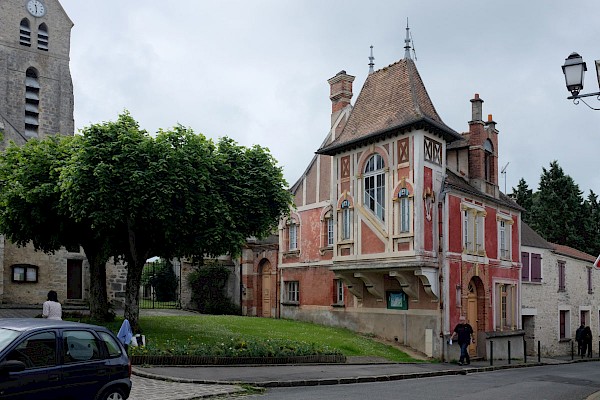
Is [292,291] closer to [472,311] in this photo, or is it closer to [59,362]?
[472,311]

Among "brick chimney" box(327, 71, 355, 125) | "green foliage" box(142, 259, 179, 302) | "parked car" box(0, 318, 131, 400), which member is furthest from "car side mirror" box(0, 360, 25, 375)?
"green foliage" box(142, 259, 179, 302)

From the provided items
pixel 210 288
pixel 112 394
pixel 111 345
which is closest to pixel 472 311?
pixel 210 288

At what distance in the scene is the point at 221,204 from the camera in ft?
65.9

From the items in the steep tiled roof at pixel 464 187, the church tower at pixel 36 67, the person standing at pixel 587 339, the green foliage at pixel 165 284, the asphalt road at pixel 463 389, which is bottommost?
the person standing at pixel 587 339

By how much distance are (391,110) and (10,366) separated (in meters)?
19.9

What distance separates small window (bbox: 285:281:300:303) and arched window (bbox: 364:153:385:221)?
7.79m

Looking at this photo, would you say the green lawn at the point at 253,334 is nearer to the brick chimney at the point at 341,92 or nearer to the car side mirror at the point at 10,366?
the brick chimney at the point at 341,92

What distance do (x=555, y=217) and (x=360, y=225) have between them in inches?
1083

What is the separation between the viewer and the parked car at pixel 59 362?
809cm

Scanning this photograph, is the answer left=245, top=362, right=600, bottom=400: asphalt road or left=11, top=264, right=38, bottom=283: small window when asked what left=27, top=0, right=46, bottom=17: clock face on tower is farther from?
left=245, top=362, right=600, bottom=400: asphalt road

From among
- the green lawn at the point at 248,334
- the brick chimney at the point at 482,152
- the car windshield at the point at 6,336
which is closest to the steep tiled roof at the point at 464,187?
the brick chimney at the point at 482,152

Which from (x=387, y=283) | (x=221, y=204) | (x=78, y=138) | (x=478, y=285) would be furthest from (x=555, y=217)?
(x=78, y=138)

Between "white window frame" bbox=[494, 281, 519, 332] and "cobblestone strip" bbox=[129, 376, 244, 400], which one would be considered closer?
"cobblestone strip" bbox=[129, 376, 244, 400]

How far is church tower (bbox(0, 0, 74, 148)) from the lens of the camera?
39.9 metres
